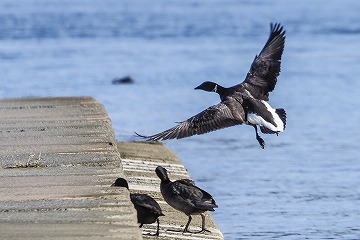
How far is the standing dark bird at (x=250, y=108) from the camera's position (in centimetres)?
1121

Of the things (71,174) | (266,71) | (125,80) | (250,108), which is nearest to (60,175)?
(71,174)

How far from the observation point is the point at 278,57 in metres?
12.8

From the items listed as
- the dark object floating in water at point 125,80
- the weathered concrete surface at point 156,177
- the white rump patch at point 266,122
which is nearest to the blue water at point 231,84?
the dark object floating in water at point 125,80

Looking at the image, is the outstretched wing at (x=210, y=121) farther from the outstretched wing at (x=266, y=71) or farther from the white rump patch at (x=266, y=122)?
the outstretched wing at (x=266, y=71)

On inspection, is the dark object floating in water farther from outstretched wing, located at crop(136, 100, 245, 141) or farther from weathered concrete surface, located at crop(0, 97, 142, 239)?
outstretched wing, located at crop(136, 100, 245, 141)

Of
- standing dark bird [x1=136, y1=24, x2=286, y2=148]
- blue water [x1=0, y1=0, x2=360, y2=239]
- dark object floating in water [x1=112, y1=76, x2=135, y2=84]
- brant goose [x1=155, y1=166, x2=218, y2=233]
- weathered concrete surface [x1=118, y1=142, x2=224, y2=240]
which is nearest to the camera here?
brant goose [x1=155, y1=166, x2=218, y2=233]

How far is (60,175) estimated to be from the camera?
378 inches

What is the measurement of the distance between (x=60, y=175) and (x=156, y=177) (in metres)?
3.13

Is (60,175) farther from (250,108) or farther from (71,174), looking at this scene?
(250,108)

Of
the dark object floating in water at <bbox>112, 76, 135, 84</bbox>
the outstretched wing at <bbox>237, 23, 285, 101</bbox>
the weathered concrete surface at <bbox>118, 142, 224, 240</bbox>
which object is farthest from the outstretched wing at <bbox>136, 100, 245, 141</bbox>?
the dark object floating in water at <bbox>112, 76, 135, 84</bbox>

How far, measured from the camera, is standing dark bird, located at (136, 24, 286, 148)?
11211 mm

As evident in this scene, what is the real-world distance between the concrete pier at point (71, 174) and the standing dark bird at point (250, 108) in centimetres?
75

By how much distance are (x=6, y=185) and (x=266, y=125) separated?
319 cm

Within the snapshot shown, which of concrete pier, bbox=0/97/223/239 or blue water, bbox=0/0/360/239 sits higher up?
concrete pier, bbox=0/97/223/239
